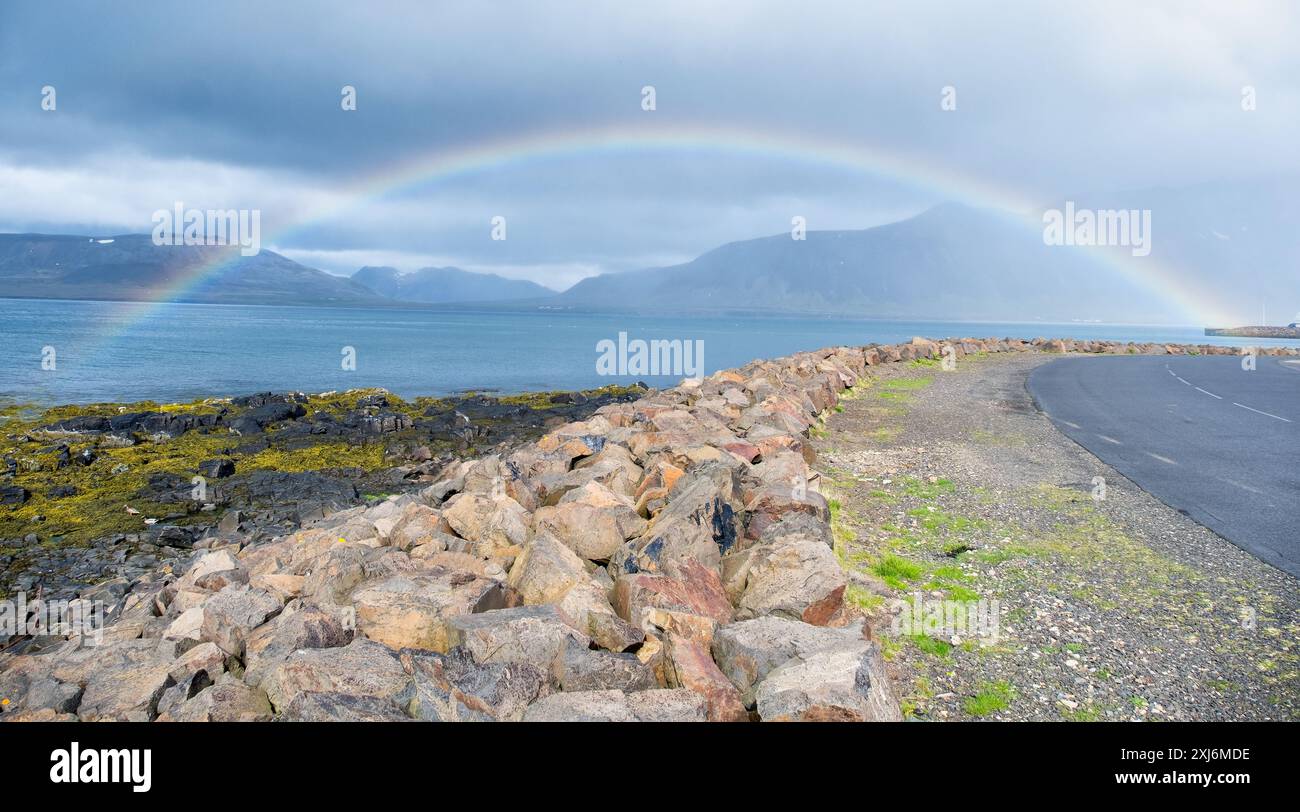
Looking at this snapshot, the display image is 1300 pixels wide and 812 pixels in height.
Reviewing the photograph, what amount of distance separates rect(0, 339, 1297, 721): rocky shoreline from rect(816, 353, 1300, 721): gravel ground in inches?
30.9

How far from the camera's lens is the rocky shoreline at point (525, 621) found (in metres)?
4.34

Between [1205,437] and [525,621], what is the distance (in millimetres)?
15180

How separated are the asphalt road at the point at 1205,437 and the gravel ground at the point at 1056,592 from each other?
0.49 m

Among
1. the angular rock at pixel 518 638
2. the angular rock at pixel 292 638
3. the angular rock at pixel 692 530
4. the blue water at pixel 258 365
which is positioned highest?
the blue water at pixel 258 365

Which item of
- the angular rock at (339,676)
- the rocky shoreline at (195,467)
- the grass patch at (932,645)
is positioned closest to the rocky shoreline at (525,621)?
the angular rock at (339,676)

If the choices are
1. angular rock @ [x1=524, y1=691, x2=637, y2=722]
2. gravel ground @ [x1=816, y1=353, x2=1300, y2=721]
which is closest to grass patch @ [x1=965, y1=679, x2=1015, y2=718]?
gravel ground @ [x1=816, y1=353, x2=1300, y2=721]

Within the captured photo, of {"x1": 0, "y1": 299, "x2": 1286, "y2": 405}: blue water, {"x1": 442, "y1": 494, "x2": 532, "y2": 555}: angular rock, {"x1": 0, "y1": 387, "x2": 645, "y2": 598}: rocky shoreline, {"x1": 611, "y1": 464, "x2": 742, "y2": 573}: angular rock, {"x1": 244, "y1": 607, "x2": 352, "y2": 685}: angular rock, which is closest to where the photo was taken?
{"x1": 244, "y1": 607, "x2": 352, "y2": 685}: angular rock

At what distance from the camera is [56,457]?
2017cm

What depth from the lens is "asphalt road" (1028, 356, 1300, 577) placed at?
927cm

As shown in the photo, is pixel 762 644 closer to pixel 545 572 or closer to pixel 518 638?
pixel 518 638

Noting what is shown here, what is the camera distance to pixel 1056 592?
679cm

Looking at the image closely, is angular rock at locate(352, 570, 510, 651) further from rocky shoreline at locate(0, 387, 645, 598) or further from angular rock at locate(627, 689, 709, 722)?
rocky shoreline at locate(0, 387, 645, 598)

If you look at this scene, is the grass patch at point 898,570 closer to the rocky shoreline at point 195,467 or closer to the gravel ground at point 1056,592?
the gravel ground at point 1056,592
